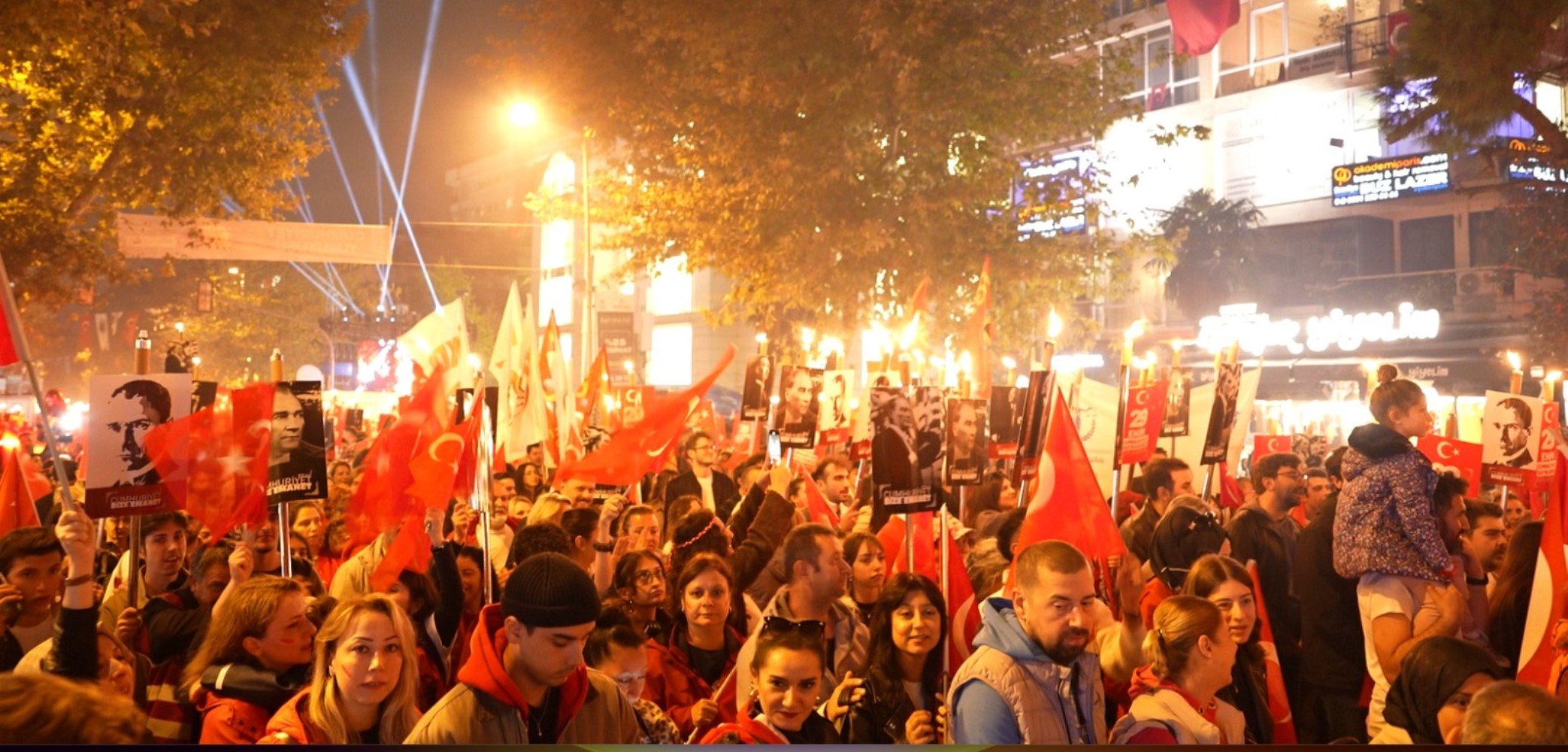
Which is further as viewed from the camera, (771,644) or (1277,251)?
(1277,251)

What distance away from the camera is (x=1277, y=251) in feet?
133

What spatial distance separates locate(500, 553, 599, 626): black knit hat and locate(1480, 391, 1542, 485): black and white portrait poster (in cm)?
789

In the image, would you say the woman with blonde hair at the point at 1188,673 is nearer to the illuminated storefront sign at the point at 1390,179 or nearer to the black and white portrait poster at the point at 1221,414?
the black and white portrait poster at the point at 1221,414

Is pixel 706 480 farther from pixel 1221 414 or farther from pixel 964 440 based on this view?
pixel 1221 414

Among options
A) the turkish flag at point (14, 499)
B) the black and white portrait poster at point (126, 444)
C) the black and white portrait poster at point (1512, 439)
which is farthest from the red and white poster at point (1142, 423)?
the turkish flag at point (14, 499)

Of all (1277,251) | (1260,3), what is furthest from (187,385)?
(1260,3)

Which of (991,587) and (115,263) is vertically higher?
(115,263)

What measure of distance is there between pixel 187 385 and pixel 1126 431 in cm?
566

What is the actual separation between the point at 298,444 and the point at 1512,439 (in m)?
7.98

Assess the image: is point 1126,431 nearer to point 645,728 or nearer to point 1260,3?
point 645,728

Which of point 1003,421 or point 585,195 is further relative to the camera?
point 585,195

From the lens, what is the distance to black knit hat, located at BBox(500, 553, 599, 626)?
3934mm

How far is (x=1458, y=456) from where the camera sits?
10977 mm

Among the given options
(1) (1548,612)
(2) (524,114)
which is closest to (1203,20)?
(2) (524,114)
